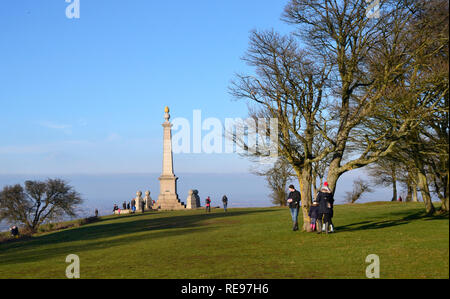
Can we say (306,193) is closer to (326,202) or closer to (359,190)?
(326,202)

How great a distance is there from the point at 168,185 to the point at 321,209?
39380mm

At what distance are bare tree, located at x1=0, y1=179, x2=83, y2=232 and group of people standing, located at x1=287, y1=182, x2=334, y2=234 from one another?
35.8 m

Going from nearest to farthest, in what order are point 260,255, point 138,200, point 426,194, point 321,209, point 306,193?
point 260,255, point 321,209, point 306,193, point 426,194, point 138,200

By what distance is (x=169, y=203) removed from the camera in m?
57.2

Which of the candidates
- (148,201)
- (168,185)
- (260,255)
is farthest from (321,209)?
(148,201)

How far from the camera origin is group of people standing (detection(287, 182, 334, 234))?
1962 cm

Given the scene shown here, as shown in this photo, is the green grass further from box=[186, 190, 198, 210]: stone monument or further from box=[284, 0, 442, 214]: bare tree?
box=[186, 190, 198, 210]: stone monument

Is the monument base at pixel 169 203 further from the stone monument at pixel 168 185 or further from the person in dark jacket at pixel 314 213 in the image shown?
the person in dark jacket at pixel 314 213

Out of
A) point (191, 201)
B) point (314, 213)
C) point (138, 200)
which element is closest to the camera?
point (314, 213)

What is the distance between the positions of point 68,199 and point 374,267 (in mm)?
46018

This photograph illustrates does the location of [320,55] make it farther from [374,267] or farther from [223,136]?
[374,267]

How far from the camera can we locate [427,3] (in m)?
19.3
